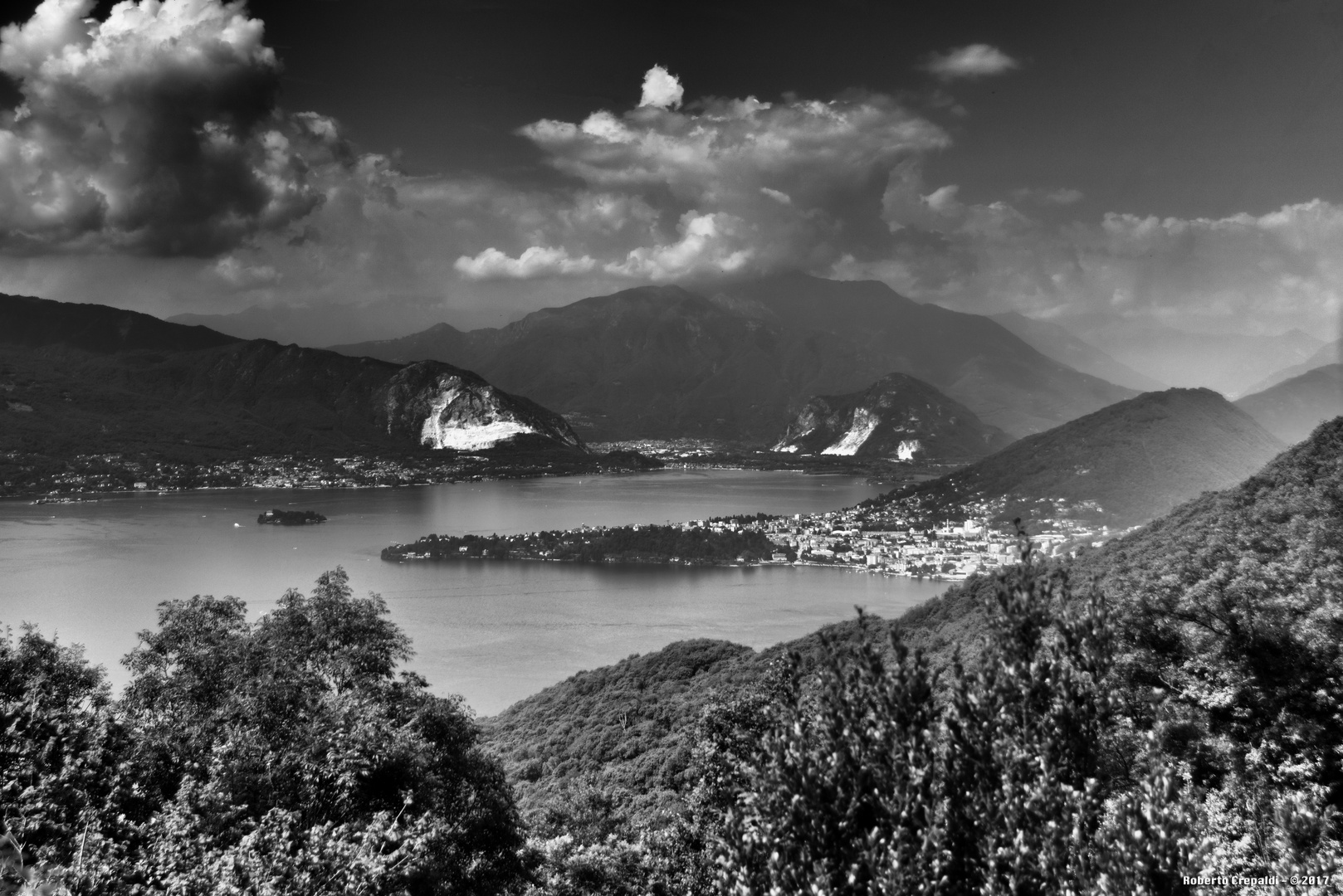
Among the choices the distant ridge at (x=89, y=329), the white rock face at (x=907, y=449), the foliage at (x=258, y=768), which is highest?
the distant ridge at (x=89, y=329)

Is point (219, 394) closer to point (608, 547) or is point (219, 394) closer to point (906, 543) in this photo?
point (608, 547)

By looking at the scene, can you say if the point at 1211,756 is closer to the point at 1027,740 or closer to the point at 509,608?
the point at 1027,740

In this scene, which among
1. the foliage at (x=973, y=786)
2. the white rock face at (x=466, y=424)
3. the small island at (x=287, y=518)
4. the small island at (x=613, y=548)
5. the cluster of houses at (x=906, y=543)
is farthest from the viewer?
the white rock face at (x=466, y=424)

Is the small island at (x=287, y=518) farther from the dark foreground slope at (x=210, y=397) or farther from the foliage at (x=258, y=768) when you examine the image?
the foliage at (x=258, y=768)

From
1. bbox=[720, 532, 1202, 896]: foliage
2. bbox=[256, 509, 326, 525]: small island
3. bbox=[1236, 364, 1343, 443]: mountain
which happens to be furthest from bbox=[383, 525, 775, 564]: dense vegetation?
bbox=[1236, 364, 1343, 443]: mountain

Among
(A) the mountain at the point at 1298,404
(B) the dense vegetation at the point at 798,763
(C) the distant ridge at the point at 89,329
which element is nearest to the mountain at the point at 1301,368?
(A) the mountain at the point at 1298,404

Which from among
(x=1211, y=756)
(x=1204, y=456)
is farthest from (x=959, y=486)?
(x=1211, y=756)
